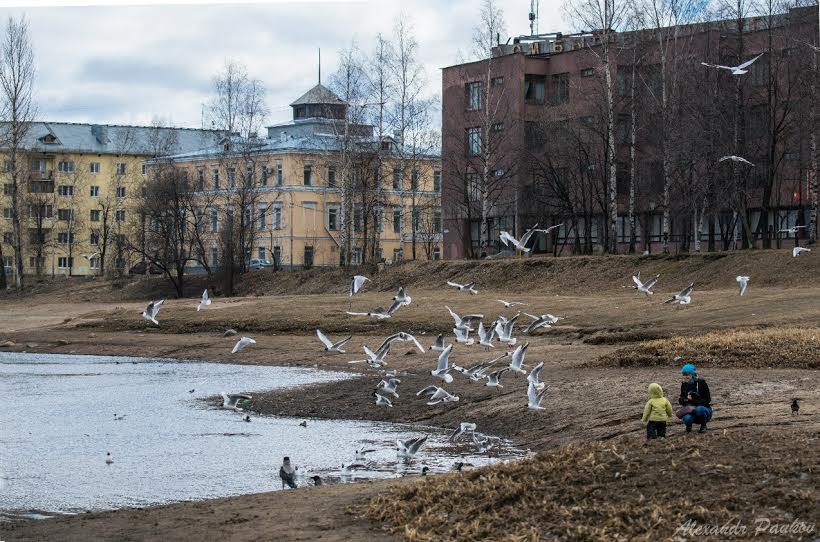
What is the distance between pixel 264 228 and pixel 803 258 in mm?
51119

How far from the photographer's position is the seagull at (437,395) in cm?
2695

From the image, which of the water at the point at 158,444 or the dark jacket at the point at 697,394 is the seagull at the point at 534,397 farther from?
the dark jacket at the point at 697,394

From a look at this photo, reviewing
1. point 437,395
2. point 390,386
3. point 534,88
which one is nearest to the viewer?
point 437,395

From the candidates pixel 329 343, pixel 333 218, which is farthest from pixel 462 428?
pixel 333 218

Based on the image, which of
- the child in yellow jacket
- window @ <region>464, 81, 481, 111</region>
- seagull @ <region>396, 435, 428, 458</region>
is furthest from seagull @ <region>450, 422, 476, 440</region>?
window @ <region>464, 81, 481, 111</region>

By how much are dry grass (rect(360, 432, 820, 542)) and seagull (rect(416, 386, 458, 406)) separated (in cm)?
1139

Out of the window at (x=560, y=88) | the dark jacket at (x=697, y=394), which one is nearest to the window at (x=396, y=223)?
the window at (x=560, y=88)

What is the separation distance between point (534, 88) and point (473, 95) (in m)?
3.60

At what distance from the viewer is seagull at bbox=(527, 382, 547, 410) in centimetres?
2395

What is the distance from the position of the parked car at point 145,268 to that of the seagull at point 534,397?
60212 mm

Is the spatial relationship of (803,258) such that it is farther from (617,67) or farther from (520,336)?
(617,67)

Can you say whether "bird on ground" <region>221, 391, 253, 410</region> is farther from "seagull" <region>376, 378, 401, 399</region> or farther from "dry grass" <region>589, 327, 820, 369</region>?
"dry grass" <region>589, 327, 820, 369</region>

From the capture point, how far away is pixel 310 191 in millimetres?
92562

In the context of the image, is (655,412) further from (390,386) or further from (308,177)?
(308,177)
